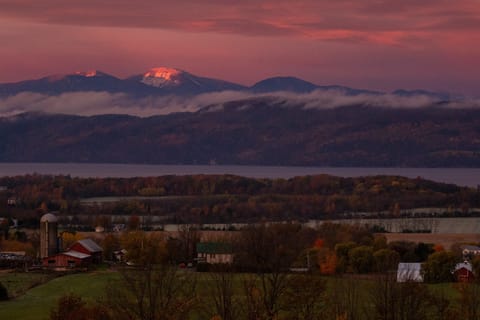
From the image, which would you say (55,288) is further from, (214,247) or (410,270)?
(410,270)

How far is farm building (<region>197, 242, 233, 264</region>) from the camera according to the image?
48.5m

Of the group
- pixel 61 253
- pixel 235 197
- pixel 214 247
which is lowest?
pixel 61 253

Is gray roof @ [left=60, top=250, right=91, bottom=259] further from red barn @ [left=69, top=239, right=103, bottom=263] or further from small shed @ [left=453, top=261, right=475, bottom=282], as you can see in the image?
small shed @ [left=453, top=261, right=475, bottom=282]

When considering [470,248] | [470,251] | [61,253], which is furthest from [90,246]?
[470,248]

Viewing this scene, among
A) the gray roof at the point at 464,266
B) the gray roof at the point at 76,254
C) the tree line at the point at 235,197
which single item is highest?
the tree line at the point at 235,197

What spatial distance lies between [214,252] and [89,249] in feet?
Result: 22.2

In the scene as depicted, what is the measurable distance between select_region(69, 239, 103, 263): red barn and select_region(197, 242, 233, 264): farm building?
5.07 metres

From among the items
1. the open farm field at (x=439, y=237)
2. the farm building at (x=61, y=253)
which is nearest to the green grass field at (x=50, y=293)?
the farm building at (x=61, y=253)

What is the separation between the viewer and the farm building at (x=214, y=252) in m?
48.5

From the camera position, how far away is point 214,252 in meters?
50.0

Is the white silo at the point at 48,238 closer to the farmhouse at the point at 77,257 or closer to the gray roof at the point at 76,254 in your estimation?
the farmhouse at the point at 77,257

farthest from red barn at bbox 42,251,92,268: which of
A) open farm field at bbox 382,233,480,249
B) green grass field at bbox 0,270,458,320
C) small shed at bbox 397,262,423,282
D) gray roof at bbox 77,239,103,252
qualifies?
open farm field at bbox 382,233,480,249

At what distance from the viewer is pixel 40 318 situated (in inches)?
1240

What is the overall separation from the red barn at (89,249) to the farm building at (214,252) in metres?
5.07
